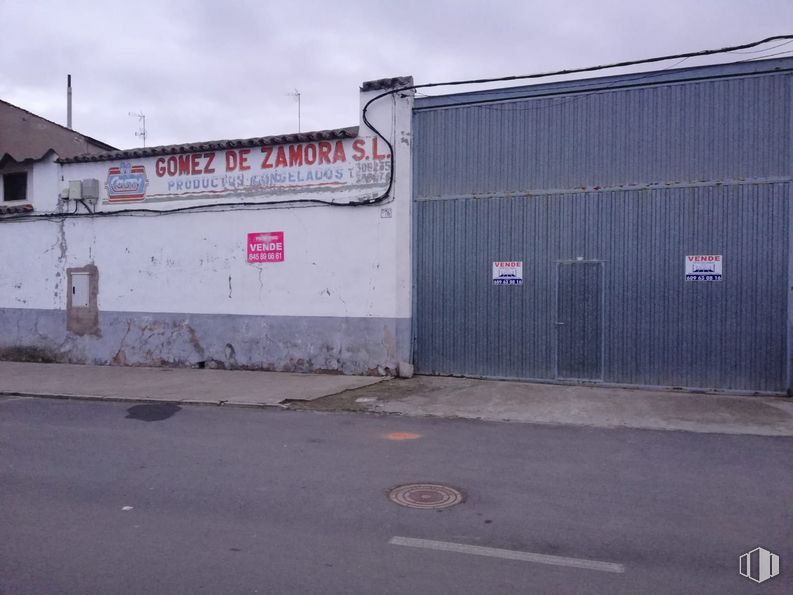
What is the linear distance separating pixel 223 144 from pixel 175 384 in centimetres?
543

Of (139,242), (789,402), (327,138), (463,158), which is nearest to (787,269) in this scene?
(789,402)

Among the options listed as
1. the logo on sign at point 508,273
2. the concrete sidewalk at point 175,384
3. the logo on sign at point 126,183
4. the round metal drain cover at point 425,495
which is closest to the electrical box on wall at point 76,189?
the logo on sign at point 126,183

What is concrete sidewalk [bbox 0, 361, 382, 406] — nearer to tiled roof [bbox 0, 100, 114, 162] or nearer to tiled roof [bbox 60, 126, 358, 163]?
tiled roof [bbox 60, 126, 358, 163]

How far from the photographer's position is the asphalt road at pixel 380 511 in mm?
4375

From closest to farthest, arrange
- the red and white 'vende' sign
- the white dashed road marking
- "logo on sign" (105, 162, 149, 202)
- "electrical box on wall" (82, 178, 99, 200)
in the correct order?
the white dashed road marking → the red and white 'vende' sign → "logo on sign" (105, 162, 149, 202) → "electrical box on wall" (82, 178, 99, 200)

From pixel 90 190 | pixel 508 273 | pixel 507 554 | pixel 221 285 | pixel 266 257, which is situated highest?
pixel 90 190

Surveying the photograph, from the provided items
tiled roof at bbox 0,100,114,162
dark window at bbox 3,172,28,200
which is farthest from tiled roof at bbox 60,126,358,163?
tiled roof at bbox 0,100,114,162

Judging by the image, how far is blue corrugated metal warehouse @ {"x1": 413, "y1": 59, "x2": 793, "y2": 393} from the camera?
454 inches

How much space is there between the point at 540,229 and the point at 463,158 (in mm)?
2117

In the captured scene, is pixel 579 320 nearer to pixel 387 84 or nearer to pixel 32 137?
pixel 387 84

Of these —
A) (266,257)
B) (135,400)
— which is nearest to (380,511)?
(135,400)

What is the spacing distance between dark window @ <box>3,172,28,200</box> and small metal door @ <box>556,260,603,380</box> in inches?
542

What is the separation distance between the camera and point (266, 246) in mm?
14523

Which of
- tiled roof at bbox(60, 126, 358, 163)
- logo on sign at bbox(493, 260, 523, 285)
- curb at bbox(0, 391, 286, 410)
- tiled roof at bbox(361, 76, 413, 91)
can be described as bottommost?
curb at bbox(0, 391, 286, 410)
